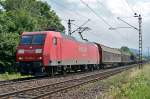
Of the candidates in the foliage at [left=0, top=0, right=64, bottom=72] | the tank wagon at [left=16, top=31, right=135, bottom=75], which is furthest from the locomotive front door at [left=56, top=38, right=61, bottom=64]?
the foliage at [left=0, top=0, right=64, bottom=72]

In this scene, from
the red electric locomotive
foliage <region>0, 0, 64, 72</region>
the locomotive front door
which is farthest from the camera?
foliage <region>0, 0, 64, 72</region>

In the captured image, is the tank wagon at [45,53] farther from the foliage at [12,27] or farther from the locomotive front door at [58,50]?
the foliage at [12,27]

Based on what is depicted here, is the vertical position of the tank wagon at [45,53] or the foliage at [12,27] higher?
the foliage at [12,27]

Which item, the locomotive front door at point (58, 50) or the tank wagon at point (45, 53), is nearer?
the tank wagon at point (45, 53)

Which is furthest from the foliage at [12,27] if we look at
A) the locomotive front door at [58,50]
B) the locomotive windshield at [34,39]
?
the locomotive windshield at [34,39]

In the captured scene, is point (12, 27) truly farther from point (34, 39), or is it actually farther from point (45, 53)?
point (45, 53)

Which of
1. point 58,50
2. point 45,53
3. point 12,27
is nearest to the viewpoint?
point 45,53

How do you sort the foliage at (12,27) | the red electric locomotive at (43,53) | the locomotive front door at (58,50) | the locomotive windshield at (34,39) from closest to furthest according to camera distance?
the red electric locomotive at (43,53)
the locomotive windshield at (34,39)
the locomotive front door at (58,50)
the foliage at (12,27)

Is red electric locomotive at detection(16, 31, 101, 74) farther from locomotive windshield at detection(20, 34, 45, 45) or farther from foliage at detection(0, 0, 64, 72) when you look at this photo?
foliage at detection(0, 0, 64, 72)

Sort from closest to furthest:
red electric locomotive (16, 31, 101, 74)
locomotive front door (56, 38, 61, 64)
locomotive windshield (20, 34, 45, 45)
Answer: red electric locomotive (16, 31, 101, 74) → locomotive windshield (20, 34, 45, 45) → locomotive front door (56, 38, 61, 64)

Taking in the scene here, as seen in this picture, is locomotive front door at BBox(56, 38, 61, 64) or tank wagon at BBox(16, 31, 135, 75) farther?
locomotive front door at BBox(56, 38, 61, 64)

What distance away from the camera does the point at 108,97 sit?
51.0ft

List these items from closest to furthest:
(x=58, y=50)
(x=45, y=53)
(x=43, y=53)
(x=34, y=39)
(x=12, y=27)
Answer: (x=43, y=53) < (x=45, y=53) < (x=34, y=39) < (x=58, y=50) < (x=12, y=27)

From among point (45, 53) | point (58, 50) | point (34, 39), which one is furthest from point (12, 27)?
point (45, 53)
